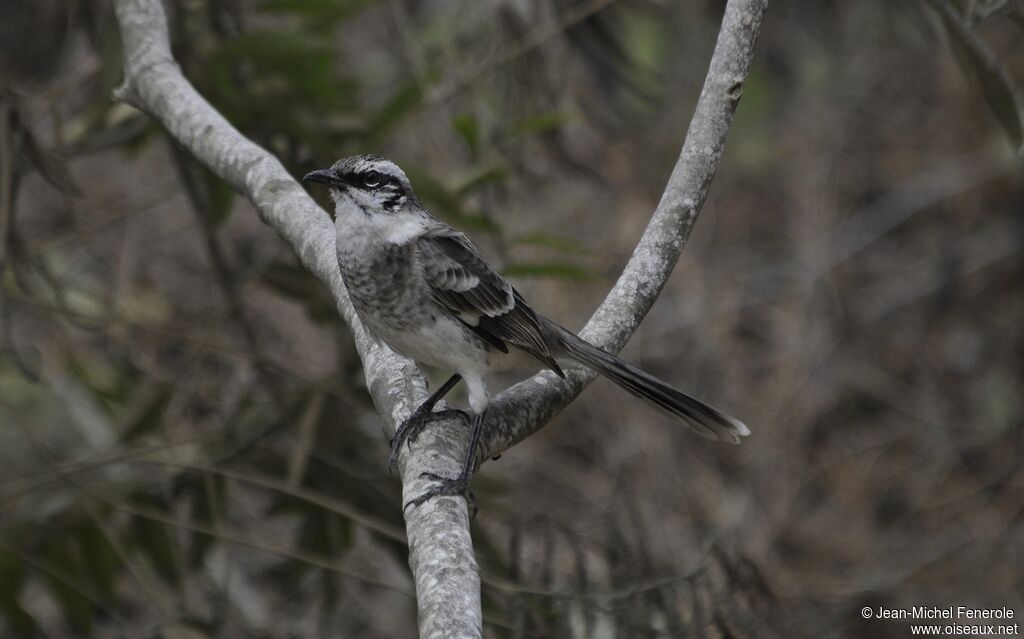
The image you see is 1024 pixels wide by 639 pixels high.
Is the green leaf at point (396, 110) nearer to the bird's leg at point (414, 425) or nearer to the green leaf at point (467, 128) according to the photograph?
the green leaf at point (467, 128)

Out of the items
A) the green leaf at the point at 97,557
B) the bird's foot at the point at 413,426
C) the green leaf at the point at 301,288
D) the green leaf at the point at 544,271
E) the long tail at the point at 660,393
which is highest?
the green leaf at the point at 301,288

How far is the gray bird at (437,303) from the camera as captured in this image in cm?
354

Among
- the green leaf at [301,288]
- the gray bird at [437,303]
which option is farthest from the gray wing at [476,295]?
the green leaf at [301,288]

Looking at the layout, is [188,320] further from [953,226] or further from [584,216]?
[953,226]

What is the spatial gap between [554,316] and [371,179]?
4.94 m

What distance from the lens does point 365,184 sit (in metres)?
3.78

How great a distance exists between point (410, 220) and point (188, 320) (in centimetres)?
396

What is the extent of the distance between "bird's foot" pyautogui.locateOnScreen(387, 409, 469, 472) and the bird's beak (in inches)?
37.0

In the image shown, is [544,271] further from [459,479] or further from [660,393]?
[459,479]

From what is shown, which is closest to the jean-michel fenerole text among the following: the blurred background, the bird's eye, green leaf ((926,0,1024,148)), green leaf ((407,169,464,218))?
the blurred background

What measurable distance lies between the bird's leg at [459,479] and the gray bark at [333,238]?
0.03 meters

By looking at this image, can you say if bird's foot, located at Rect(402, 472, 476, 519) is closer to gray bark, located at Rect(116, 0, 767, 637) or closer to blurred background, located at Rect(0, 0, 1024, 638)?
gray bark, located at Rect(116, 0, 767, 637)

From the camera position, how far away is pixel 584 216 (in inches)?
372

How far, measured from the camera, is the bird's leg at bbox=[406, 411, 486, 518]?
2705mm
